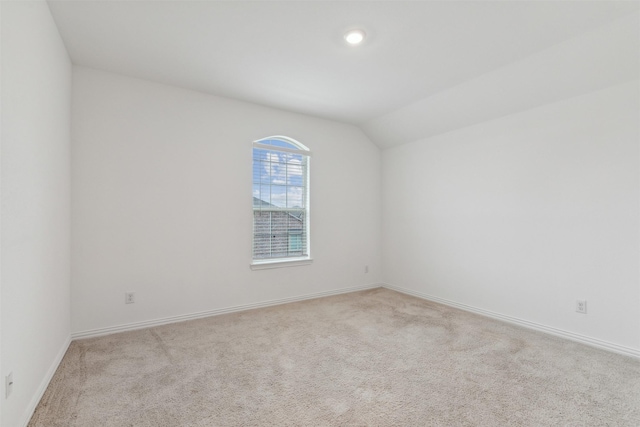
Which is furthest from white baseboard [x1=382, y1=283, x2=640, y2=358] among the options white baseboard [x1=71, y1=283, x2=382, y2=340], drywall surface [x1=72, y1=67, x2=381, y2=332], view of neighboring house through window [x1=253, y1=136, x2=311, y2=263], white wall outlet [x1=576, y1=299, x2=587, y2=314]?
view of neighboring house through window [x1=253, y1=136, x2=311, y2=263]

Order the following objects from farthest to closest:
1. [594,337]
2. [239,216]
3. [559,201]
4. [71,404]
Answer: [239,216], [559,201], [594,337], [71,404]

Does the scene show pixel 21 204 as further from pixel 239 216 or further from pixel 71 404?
pixel 239 216

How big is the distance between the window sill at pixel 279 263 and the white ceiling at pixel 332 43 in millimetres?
1985

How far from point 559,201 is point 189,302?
Result: 152 inches

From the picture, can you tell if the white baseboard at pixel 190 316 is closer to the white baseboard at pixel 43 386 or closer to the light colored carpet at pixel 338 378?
the light colored carpet at pixel 338 378

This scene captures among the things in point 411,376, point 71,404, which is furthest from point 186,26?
point 411,376

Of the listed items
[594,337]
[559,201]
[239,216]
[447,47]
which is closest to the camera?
[447,47]

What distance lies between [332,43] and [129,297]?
9.83 feet

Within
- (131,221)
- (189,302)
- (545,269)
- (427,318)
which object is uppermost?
(131,221)

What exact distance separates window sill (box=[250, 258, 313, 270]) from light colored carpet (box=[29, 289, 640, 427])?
2.53 feet

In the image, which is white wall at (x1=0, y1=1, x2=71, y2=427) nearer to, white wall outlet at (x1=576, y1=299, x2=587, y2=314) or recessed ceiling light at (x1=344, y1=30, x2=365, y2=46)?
recessed ceiling light at (x1=344, y1=30, x2=365, y2=46)

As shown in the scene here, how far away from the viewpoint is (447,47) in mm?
2480

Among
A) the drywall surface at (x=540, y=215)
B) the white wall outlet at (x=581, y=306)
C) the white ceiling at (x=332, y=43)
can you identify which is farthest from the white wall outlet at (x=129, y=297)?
the white wall outlet at (x=581, y=306)

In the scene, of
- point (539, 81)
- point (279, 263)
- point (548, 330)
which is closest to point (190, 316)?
point (279, 263)
